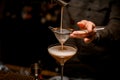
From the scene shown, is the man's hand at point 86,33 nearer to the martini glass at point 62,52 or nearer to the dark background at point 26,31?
the martini glass at point 62,52

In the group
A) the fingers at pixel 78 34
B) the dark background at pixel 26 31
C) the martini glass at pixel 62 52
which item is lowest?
the martini glass at pixel 62 52

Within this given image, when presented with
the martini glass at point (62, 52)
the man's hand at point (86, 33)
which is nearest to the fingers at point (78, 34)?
the man's hand at point (86, 33)

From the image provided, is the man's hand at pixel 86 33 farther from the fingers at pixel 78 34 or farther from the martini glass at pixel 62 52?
the martini glass at pixel 62 52

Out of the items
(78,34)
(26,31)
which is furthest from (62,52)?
(26,31)

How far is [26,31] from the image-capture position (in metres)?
4.67

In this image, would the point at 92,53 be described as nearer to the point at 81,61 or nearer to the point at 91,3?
the point at 81,61

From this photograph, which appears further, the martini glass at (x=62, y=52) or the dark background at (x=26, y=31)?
the dark background at (x=26, y=31)

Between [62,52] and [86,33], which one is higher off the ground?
[86,33]

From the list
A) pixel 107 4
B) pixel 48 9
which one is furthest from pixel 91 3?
pixel 48 9

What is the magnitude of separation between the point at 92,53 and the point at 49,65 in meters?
1.65

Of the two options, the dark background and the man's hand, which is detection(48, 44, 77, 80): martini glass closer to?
the man's hand

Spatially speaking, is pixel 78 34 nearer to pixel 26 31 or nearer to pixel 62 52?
pixel 62 52

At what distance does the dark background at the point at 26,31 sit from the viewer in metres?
4.43

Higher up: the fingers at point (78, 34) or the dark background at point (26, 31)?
the dark background at point (26, 31)
